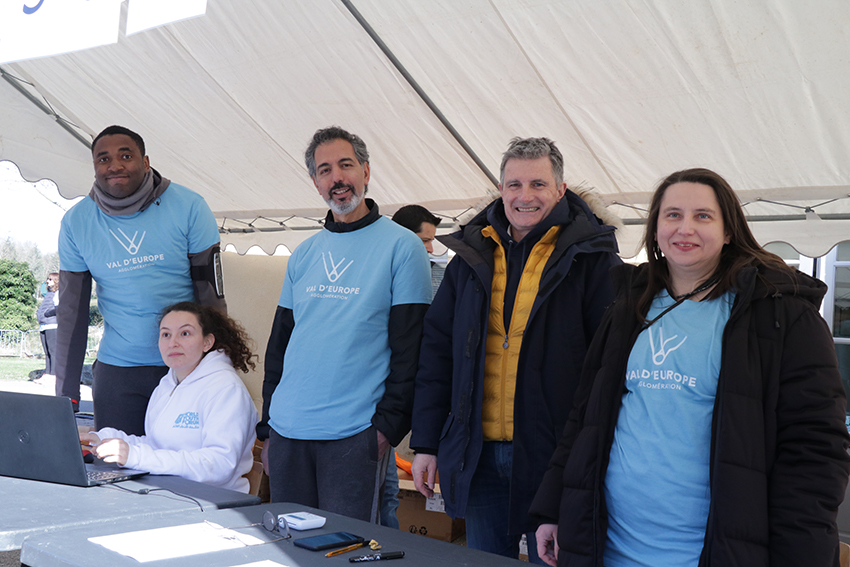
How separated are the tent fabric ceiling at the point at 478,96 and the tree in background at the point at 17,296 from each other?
561cm

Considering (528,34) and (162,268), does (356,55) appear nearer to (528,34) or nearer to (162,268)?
(528,34)

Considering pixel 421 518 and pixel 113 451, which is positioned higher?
pixel 113 451

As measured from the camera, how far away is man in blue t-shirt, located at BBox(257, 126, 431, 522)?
6.40 feet

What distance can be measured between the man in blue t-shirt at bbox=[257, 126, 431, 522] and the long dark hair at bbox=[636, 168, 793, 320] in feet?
2.46

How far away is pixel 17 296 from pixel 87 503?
9.64 metres

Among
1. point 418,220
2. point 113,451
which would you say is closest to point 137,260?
point 113,451

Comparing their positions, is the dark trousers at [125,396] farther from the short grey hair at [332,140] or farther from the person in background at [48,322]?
the person in background at [48,322]

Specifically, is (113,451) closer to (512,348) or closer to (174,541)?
(174,541)

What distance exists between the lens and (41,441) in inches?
65.0

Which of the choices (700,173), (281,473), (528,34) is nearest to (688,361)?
(700,173)

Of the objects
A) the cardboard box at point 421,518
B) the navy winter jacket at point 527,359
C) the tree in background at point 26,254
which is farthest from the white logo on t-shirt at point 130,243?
the tree in background at point 26,254

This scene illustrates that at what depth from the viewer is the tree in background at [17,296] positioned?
9.52 metres

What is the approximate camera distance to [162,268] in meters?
2.36

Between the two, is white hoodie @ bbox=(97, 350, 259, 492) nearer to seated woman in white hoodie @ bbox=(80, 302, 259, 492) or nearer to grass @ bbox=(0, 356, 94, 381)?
seated woman in white hoodie @ bbox=(80, 302, 259, 492)
